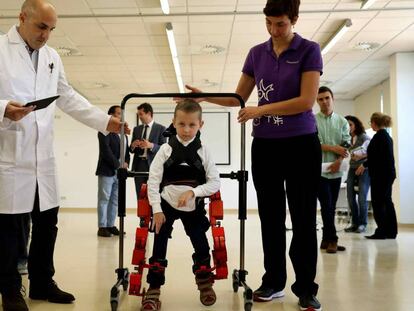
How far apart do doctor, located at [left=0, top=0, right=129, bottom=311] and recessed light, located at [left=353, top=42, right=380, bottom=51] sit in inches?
221

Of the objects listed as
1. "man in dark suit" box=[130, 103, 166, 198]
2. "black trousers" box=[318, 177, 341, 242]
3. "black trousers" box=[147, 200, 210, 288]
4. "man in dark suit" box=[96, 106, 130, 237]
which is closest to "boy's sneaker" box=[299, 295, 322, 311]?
"black trousers" box=[147, 200, 210, 288]

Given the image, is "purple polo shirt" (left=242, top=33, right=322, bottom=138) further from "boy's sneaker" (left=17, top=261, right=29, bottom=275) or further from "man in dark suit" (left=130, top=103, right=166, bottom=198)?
"man in dark suit" (left=130, top=103, right=166, bottom=198)

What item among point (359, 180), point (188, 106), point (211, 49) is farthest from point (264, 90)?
point (211, 49)

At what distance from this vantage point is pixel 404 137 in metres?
7.14

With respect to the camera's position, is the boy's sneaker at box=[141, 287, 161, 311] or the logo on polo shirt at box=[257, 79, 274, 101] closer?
the boy's sneaker at box=[141, 287, 161, 311]

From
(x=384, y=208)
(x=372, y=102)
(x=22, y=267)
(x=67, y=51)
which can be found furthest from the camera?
(x=372, y=102)

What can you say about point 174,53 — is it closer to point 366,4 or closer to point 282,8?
point 366,4

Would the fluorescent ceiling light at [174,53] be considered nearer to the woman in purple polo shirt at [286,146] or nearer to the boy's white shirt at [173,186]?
the woman in purple polo shirt at [286,146]

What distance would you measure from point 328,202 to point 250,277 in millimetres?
1343

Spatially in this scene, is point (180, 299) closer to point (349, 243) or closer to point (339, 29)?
point (349, 243)

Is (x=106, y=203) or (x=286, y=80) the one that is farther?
(x=106, y=203)

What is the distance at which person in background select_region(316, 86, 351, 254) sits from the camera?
4.03 metres

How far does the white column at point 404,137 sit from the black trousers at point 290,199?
5.45m

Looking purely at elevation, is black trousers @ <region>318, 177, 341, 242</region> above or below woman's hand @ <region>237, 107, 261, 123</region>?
below
